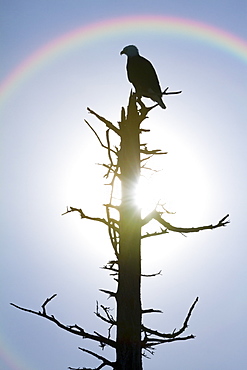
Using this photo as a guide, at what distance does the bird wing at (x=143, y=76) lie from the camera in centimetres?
891

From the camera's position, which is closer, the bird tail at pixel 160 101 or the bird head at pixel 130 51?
the bird tail at pixel 160 101

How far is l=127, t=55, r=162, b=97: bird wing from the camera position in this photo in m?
8.91

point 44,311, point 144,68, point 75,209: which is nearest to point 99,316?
point 44,311

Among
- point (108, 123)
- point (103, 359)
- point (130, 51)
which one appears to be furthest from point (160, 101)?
point (103, 359)

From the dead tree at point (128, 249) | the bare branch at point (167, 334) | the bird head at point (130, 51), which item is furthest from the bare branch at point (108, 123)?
the bird head at point (130, 51)

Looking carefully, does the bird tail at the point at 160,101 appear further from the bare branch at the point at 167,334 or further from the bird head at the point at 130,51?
the bare branch at the point at 167,334

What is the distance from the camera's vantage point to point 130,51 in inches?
440

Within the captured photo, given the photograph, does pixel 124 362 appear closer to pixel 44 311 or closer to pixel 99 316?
pixel 99 316

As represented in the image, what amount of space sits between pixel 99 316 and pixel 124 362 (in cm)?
57

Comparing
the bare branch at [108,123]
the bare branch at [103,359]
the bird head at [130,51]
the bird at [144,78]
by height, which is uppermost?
the bird head at [130,51]

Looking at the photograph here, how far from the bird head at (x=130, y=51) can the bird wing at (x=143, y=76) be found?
810 mm

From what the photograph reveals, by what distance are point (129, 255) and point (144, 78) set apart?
4798 mm

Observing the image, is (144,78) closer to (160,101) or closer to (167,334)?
(160,101)

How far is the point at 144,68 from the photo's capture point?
9.49 m
